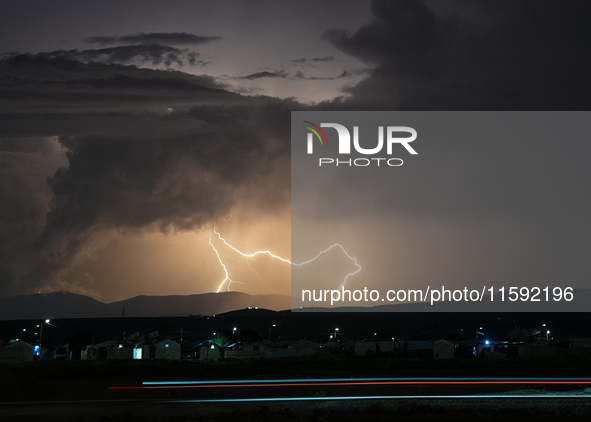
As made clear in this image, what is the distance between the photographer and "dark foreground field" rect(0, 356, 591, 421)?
62.2 feet

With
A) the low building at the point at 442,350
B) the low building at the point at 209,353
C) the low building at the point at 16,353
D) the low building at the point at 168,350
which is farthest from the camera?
the low building at the point at 168,350

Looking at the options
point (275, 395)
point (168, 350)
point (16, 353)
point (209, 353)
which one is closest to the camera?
point (275, 395)

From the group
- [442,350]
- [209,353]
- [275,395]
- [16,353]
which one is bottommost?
[275,395]

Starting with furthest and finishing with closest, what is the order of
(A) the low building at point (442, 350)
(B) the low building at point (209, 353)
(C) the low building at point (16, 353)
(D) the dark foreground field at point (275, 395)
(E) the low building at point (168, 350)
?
(E) the low building at point (168, 350) < (B) the low building at point (209, 353) < (A) the low building at point (442, 350) < (C) the low building at point (16, 353) < (D) the dark foreground field at point (275, 395)

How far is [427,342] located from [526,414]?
3020 cm

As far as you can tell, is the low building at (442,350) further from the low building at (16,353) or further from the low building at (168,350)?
the low building at (16,353)

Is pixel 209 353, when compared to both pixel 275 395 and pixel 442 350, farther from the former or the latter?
pixel 275 395

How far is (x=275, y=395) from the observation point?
2464 cm

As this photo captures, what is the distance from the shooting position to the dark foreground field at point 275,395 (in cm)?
1895

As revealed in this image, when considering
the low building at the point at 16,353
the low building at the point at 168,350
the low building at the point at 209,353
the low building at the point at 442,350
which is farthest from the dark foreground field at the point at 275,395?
the low building at the point at 168,350

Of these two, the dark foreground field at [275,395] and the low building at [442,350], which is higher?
the low building at [442,350]

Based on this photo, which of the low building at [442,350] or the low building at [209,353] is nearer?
the low building at [442,350]

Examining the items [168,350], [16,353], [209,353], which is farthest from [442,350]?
[16,353]

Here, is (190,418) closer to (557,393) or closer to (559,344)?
(557,393)
